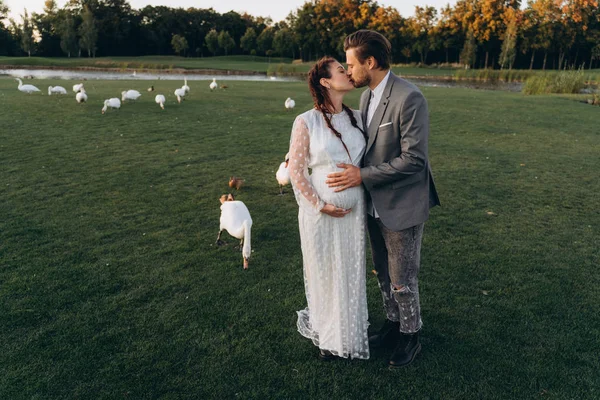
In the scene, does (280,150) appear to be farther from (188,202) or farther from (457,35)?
(457,35)

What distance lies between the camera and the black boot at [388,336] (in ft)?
12.4

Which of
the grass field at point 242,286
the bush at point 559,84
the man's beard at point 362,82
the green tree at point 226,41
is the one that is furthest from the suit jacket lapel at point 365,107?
the green tree at point 226,41

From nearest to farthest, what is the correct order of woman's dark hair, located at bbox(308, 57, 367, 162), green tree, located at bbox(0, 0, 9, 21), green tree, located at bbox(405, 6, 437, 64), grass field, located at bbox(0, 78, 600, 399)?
1. woman's dark hair, located at bbox(308, 57, 367, 162)
2. grass field, located at bbox(0, 78, 600, 399)
3. green tree, located at bbox(405, 6, 437, 64)
4. green tree, located at bbox(0, 0, 9, 21)

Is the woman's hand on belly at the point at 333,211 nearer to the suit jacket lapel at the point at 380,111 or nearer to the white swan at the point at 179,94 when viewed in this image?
the suit jacket lapel at the point at 380,111

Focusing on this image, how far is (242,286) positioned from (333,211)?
6.46 ft

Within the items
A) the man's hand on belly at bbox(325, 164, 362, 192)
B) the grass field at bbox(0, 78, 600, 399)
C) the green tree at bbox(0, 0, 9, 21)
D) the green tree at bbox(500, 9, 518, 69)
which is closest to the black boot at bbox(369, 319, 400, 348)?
the grass field at bbox(0, 78, 600, 399)

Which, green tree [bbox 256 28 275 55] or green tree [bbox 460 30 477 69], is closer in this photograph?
green tree [bbox 460 30 477 69]

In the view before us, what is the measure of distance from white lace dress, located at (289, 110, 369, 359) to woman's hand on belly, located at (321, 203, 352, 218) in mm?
33

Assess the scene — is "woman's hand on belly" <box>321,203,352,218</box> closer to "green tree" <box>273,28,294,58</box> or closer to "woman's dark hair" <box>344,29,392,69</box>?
"woman's dark hair" <box>344,29,392,69</box>

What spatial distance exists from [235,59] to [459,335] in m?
75.0

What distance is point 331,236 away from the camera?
3.31 m

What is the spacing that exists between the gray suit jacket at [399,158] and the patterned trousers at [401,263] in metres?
A: 0.15

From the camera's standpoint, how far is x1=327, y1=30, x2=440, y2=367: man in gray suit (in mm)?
2951

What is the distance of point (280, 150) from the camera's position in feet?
37.0
